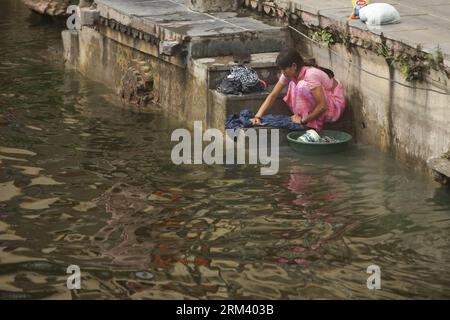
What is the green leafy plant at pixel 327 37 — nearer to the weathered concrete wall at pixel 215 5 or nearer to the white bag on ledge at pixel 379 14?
the white bag on ledge at pixel 379 14

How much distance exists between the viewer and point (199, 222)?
992 centimetres

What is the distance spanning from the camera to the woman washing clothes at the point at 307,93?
11883 mm

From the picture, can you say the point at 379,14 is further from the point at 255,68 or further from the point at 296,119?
the point at 255,68

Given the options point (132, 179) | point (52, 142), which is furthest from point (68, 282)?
point (52, 142)

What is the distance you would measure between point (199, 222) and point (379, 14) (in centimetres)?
321

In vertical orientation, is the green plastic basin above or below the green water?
above

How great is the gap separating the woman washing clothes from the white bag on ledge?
0.71m

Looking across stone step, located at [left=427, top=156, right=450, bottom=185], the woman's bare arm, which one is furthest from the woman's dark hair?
stone step, located at [left=427, top=156, right=450, bottom=185]

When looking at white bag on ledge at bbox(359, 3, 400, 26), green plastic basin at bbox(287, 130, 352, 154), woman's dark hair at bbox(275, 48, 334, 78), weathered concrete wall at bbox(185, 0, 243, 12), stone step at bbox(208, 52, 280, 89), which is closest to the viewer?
green plastic basin at bbox(287, 130, 352, 154)

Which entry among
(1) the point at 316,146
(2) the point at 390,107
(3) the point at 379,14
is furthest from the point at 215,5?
(2) the point at 390,107

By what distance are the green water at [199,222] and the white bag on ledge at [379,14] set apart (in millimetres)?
1326

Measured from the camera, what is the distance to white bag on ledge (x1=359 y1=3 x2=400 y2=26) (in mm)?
11680

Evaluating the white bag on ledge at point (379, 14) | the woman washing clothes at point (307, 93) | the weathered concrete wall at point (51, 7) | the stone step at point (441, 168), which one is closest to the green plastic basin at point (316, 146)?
the woman washing clothes at point (307, 93)

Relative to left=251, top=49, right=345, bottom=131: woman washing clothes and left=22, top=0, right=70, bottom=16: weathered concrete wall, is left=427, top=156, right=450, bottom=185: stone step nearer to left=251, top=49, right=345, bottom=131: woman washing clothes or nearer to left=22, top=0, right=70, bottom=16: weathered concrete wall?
left=251, top=49, right=345, bottom=131: woman washing clothes
